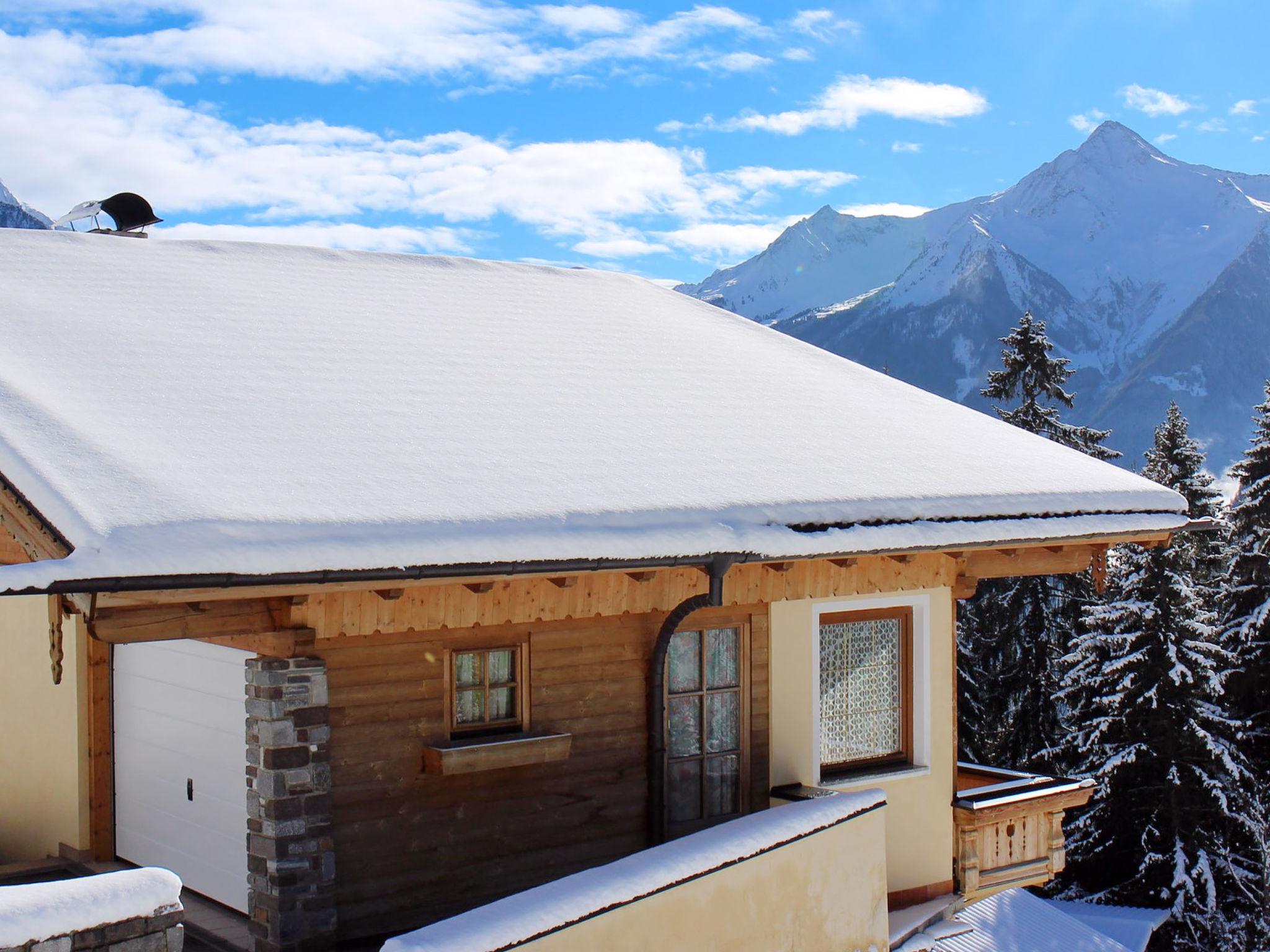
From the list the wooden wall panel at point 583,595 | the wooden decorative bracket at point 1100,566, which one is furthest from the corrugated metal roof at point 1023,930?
the wooden wall panel at point 583,595

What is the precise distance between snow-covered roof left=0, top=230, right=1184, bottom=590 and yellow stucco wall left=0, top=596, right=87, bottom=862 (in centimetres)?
211

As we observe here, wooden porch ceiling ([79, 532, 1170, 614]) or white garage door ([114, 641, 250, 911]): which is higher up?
wooden porch ceiling ([79, 532, 1170, 614])

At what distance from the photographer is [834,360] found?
12625mm

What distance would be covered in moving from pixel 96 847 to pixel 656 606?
159 inches

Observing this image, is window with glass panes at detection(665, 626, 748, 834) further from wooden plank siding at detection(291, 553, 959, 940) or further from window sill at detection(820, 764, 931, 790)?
window sill at detection(820, 764, 931, 790)

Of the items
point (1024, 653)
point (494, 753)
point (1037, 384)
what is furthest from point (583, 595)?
point (1037, 384)

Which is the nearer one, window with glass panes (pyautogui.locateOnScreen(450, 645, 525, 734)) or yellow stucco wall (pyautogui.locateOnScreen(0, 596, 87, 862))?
window with glass panes (pyautogui.locateOnScreen(450, 645, 525, 734))

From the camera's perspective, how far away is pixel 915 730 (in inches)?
369

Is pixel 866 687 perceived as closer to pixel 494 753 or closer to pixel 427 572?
pixel 494 753

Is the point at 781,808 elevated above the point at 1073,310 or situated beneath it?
situated beneath

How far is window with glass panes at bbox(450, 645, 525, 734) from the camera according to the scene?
285 inches

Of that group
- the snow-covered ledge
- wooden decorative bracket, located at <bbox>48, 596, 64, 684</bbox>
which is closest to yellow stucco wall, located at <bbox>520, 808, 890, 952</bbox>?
the snow-covered ledge

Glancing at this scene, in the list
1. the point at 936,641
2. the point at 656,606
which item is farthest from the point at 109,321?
the point at 936,641

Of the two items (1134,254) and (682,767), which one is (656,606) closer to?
(682,767)
